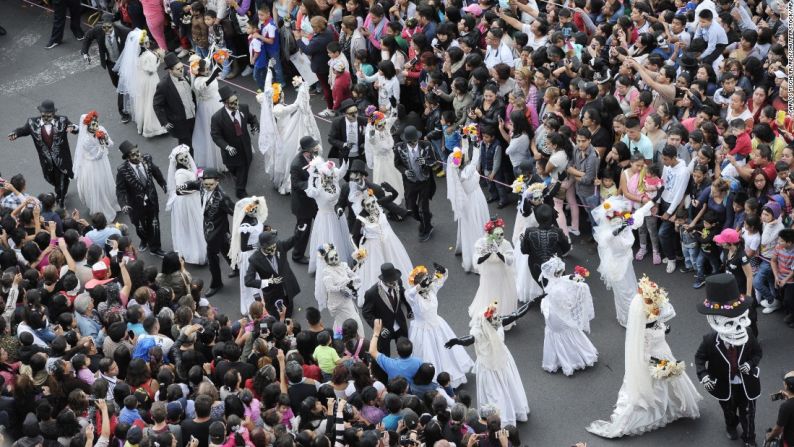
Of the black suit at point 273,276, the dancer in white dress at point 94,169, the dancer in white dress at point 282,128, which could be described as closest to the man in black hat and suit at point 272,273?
the black suit at point 273,276

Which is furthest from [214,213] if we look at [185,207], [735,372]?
[735,372]

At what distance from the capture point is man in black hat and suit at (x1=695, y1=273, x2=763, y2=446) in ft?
39.8

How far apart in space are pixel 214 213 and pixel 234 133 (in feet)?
6.68

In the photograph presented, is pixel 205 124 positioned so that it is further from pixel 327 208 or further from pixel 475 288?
pixel 475 288

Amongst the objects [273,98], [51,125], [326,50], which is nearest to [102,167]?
[51,125]

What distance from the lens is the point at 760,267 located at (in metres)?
14.1

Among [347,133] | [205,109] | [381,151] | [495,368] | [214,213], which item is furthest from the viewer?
[205,109]

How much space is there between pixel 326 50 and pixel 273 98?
1.79 m

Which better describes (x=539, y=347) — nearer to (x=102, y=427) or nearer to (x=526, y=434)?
(x=526, y=434)

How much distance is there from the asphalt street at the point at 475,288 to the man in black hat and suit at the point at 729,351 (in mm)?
689

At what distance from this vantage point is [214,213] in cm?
1550

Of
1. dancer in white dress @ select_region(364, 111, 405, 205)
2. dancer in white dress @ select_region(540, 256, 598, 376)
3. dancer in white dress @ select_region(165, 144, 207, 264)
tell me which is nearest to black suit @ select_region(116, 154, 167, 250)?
dancer in white dress @ select_region(165, 144, 207, 264)

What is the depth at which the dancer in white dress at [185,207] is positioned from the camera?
15945 millimetres

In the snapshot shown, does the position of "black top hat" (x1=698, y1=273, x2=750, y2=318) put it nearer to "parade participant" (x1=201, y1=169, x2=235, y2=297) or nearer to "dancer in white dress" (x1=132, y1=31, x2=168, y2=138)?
"parade participant" (x1=201, y1=169, x2=235, y2=297)
